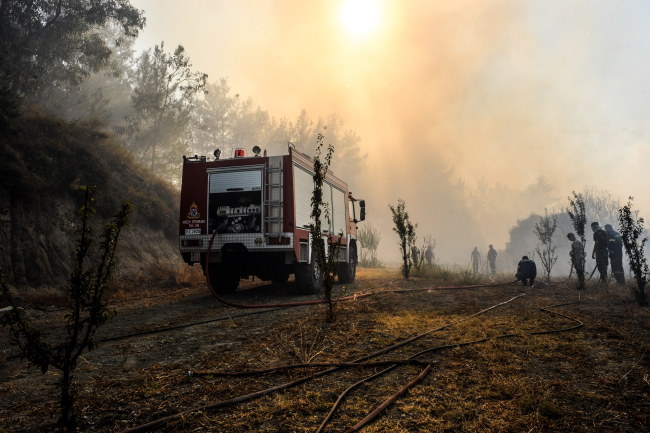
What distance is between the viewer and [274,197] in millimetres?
8555

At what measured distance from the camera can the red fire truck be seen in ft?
27.8

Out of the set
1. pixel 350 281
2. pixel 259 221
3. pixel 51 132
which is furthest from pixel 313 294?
pixel 51 132

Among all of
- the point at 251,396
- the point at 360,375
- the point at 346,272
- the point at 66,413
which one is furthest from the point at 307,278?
the point at 66,413

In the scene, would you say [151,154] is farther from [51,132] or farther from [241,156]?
[241,156]

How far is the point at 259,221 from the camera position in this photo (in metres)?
8.59

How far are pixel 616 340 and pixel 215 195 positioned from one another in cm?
795

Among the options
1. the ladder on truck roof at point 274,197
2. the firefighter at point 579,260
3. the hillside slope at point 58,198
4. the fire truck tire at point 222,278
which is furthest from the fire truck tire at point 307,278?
the firefighter at point 579,260

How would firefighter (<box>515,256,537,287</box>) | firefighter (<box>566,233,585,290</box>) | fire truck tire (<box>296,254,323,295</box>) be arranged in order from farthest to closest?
firefighter (<box>515,256,537,287</box>)
firefighter (<box>566,233,585,290</box>)
fire truck tire (<box>296,254,323,295</box>)

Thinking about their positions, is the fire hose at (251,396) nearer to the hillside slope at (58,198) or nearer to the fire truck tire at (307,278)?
the fire truck tire at (307,278)

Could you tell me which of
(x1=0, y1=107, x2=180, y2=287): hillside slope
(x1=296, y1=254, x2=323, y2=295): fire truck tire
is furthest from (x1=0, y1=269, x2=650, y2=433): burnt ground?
(x1=0, y1=107, x2=180, y2=287): hillside slope

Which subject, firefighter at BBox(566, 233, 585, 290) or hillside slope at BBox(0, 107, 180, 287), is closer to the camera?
firefighter at BBox(566, 233, 585, 290)

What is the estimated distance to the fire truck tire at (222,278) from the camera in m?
9.56

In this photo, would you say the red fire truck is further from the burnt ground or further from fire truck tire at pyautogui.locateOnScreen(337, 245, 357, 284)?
fire truck tire at pyautogui.locateOnScreen(337, 245, 357, 284)

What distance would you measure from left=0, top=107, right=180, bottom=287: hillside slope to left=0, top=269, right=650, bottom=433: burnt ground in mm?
5501
